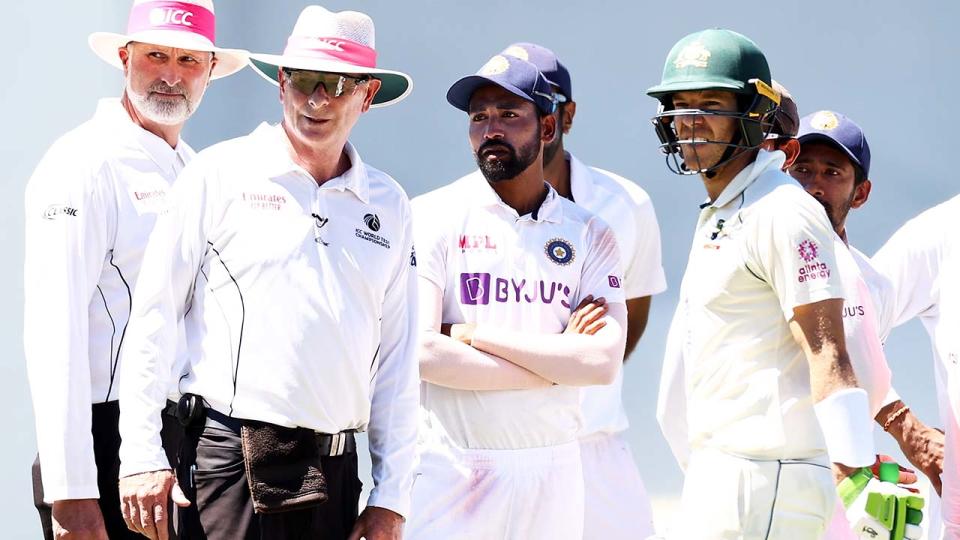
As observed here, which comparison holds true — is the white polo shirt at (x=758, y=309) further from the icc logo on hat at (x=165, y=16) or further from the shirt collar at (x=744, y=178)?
the icc logo on hat at (x=165, y=16)

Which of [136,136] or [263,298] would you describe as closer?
[263,298]

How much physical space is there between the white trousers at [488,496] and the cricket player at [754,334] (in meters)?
0.35

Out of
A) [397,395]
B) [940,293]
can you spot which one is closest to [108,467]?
[397,395]

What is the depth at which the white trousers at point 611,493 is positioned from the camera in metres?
3.88

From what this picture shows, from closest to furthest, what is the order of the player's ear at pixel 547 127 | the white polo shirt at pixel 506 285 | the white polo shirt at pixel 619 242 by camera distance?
the white polo shirt at pixel 506 285 → the player's ear at pixel 547 127 → the white polo shirt at pixel 619 242

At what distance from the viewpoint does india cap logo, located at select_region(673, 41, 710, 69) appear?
311cm

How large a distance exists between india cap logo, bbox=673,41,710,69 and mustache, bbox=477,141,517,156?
1.51 feet

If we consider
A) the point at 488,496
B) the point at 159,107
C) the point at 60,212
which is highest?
the point at 159,107

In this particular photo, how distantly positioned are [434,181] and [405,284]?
2699mm

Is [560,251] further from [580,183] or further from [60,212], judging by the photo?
[60,212]

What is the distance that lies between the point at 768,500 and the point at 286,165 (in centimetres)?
111

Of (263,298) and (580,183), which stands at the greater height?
(580,183)

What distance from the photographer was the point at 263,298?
8.68ft

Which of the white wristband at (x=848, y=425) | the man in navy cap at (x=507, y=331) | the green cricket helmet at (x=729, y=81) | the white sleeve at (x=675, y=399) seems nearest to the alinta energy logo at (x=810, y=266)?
the white wristband at (x=848, y=425)
